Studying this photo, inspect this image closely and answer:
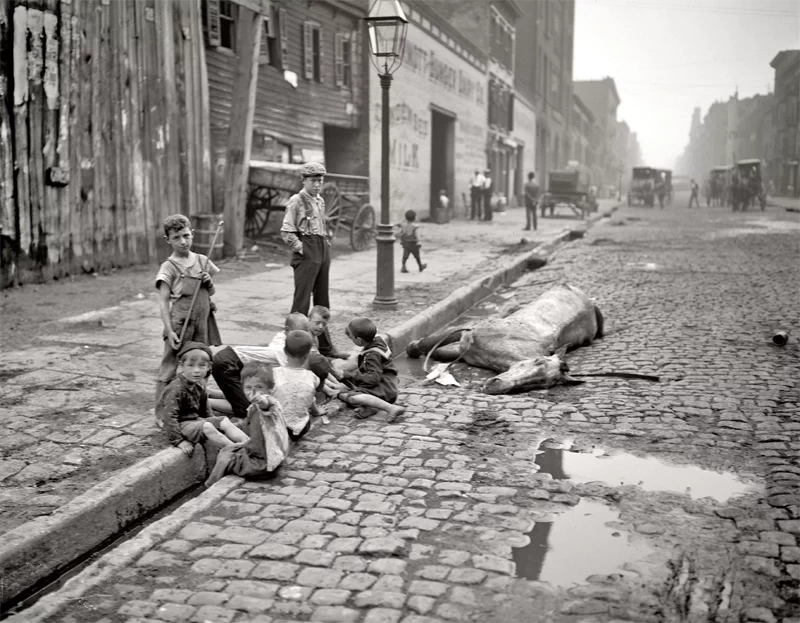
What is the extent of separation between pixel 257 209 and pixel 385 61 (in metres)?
6.28

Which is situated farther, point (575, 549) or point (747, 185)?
point (747, 185)

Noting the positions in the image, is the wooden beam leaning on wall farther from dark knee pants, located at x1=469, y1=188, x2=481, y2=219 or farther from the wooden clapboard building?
dark knee pants, located at x1=469, y1=188, x2=481, y2=219

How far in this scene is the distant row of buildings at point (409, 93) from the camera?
15.8 meters

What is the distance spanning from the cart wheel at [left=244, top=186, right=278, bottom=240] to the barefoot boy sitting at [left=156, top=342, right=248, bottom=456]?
981 cm

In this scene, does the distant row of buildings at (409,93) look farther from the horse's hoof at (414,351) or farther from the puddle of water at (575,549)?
the puddle of water at (575,549)

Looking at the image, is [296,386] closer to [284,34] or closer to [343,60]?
[284,34]

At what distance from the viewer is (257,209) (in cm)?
1426

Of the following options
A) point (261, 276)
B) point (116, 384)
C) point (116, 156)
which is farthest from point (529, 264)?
point (116, 384)

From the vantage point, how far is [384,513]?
352cm

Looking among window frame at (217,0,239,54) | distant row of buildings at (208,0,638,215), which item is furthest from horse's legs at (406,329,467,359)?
window frame at (217,0,239,54)

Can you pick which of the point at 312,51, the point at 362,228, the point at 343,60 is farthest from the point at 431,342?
the point at 343,60

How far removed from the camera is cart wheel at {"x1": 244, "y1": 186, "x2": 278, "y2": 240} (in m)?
14.1

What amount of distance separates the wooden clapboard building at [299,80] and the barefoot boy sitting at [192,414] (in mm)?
9175

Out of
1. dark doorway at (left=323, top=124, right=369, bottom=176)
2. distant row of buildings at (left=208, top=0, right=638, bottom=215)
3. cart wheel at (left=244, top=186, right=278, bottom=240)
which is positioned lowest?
cart wheel at (left=244, top=186, right=278, bottom=240)
